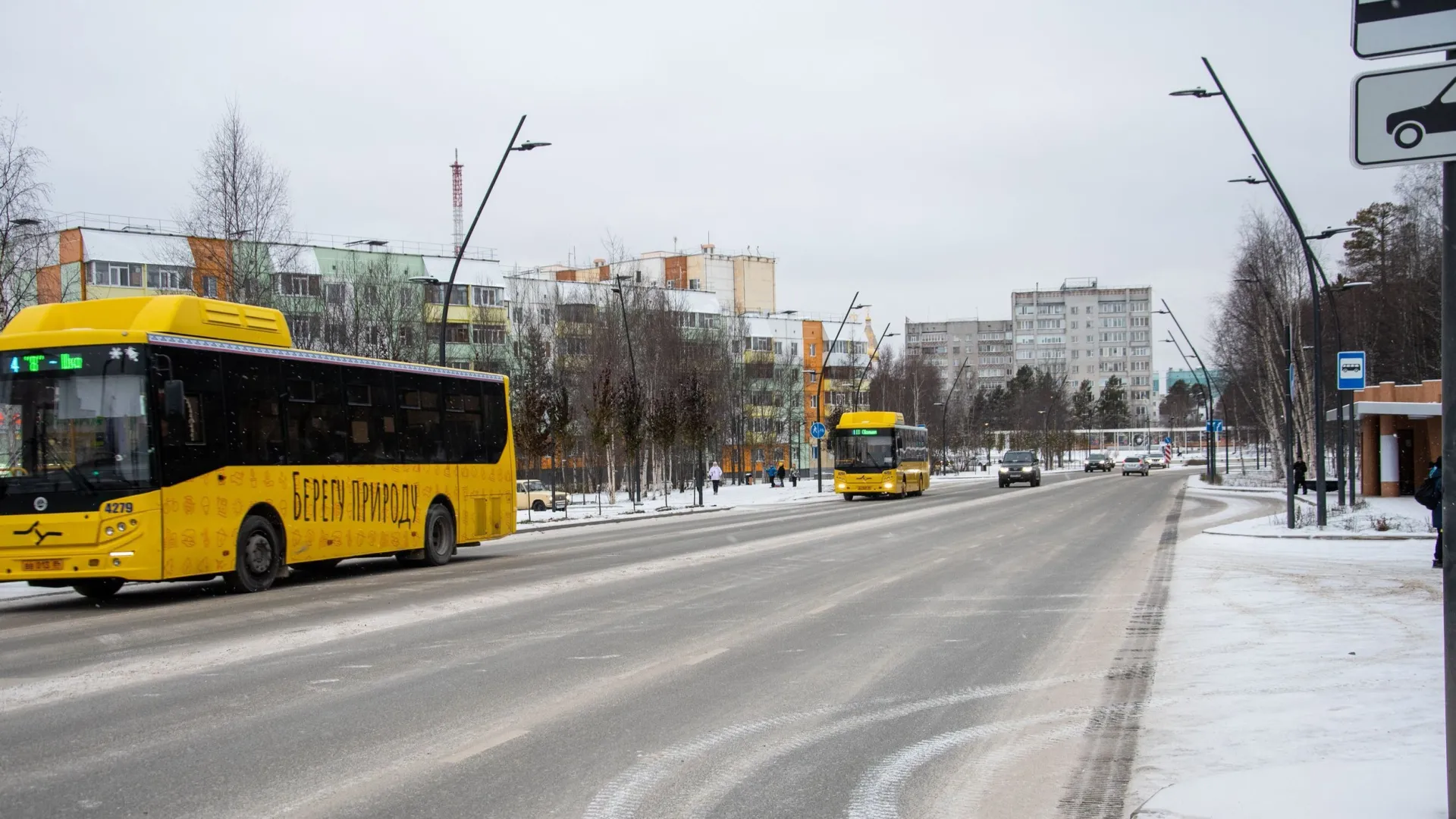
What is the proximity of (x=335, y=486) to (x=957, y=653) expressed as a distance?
423 inches

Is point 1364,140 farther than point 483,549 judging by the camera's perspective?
No

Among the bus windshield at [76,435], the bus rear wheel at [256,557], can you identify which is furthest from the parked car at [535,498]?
the bus windshield at [76,435]

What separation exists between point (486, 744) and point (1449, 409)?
5.23 meters

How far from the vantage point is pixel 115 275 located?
7244 cm

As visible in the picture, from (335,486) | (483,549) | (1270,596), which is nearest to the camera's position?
(1270,596)

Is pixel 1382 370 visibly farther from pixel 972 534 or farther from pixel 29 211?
pixel 29 211

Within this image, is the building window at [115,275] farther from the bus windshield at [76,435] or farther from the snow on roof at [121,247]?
the bus windshield at [76,435]

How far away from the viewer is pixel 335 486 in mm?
18359

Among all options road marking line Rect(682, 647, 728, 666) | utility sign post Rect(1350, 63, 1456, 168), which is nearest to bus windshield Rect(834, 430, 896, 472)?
road marking line Rect(682, 647, 728, 666)

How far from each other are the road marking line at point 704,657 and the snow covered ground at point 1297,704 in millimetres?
3605

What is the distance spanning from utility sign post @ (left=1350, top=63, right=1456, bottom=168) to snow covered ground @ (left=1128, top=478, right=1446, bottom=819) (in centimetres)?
282

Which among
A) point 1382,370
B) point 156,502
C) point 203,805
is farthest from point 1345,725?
point 1382,370

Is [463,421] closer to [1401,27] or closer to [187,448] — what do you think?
[187,448]

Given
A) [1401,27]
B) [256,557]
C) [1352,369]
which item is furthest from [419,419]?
[1352,369]
